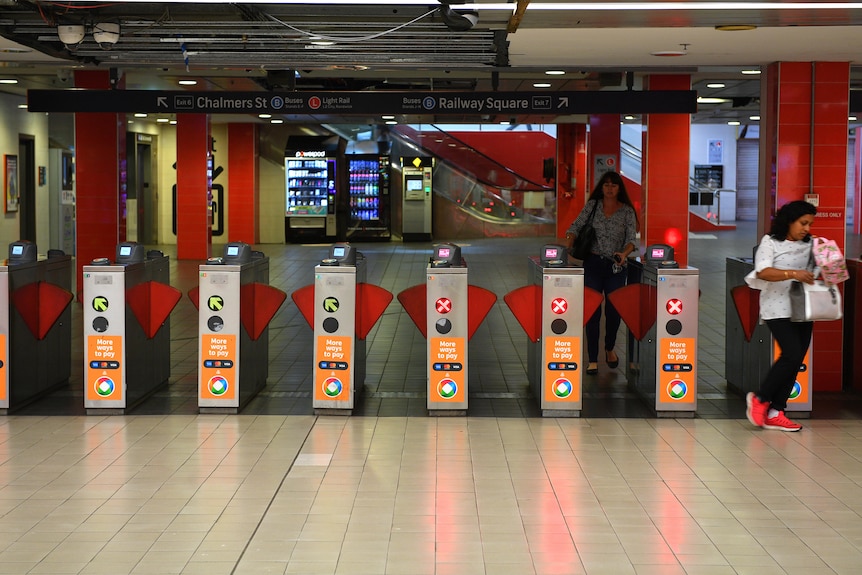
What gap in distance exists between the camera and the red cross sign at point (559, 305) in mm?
6688

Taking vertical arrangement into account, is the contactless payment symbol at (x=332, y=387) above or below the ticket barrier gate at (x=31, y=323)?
below

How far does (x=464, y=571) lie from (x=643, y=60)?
199 inches

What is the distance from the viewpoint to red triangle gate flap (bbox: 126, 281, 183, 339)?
7.09 meters

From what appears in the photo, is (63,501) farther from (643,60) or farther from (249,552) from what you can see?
(643,60)

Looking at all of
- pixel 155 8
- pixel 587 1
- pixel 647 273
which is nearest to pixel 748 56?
pixel 647 273

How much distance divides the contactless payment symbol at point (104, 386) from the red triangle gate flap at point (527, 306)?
102 inches

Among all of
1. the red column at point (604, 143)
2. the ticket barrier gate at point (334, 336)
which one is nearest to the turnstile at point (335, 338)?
→ the ticket barrier gate at point (334, 336)

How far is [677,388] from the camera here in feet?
22.1

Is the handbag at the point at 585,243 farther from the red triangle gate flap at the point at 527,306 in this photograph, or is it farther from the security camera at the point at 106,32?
the security camera at the point at 106,32

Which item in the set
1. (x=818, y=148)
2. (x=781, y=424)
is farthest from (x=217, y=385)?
(x=818, y=148)

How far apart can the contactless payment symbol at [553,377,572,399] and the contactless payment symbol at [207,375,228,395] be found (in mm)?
2110

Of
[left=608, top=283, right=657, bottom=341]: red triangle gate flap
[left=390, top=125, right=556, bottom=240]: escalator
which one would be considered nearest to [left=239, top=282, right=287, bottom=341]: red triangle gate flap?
[left=608, top=283, right=657, bottom=341]: red triangle gate flap

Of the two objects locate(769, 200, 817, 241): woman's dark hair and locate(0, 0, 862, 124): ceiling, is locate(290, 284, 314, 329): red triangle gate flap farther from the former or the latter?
locate(769, 200, 817, 241): woman's dark hair

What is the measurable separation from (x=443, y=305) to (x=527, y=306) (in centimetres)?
72
